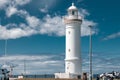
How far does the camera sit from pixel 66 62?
87938 millimetres

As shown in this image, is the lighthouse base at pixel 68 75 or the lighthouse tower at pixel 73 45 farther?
the lighthouse tower at pixel 73 45

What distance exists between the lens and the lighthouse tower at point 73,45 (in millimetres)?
87438

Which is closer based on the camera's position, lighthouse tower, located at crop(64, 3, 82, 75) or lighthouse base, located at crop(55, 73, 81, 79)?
lighthouse base, located at crop(55, 73, 81, 79)

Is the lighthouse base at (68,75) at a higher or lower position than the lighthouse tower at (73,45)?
lower

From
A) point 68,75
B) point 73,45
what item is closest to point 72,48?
point 73,45

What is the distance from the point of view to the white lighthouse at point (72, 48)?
87250 mm

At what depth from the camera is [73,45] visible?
88.2 m

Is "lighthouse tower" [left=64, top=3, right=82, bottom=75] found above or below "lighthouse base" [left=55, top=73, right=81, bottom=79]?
above

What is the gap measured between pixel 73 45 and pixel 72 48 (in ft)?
2.58

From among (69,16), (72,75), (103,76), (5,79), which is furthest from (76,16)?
(5,79)

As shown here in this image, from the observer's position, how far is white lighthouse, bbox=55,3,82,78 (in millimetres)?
87250

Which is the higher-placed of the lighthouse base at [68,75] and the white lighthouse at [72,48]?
the white lighthouse at [72,48]

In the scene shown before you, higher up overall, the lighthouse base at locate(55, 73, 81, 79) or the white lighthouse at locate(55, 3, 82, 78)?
the white lighthouse at locate(55, 3, 82, 78)

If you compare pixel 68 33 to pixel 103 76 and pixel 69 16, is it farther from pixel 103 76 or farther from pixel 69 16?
pixel 103 76
